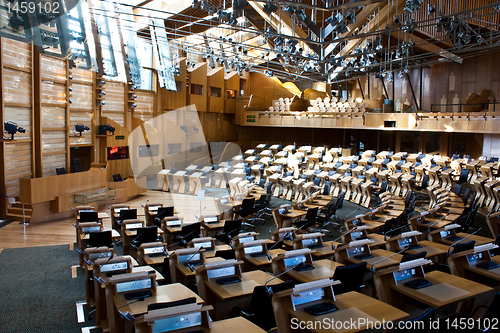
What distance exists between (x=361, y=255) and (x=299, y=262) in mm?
1101

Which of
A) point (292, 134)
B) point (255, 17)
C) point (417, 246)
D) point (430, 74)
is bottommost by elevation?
point (417, 246)

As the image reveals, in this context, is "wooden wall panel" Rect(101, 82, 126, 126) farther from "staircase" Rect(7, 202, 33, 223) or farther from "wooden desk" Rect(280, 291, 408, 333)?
"wooden desk" Rect(280, 291, 408, 333)

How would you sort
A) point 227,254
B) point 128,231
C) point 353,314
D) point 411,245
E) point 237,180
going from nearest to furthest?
point 353,314 < point 227,254 < point 411,245 < point 128,231 < point 237,180

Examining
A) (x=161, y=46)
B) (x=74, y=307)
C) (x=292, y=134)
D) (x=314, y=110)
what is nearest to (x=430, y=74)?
(x=314, y=110)

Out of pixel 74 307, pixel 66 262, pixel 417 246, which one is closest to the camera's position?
pixel 74 307

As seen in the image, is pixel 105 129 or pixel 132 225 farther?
pixel 105 129

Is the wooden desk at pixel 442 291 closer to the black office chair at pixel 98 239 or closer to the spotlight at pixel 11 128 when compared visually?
the black office chair at pixel 98 239

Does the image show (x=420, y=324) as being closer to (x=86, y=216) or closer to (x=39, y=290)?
(x=39, y=290)

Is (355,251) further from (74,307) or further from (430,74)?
(430,74)

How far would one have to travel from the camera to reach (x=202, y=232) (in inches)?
→ 352

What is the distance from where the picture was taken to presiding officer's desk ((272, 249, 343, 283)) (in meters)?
5.04

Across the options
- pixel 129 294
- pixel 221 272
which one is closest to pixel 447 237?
pixel 221 272

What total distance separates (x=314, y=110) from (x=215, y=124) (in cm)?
616

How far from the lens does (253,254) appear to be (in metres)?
6.03
